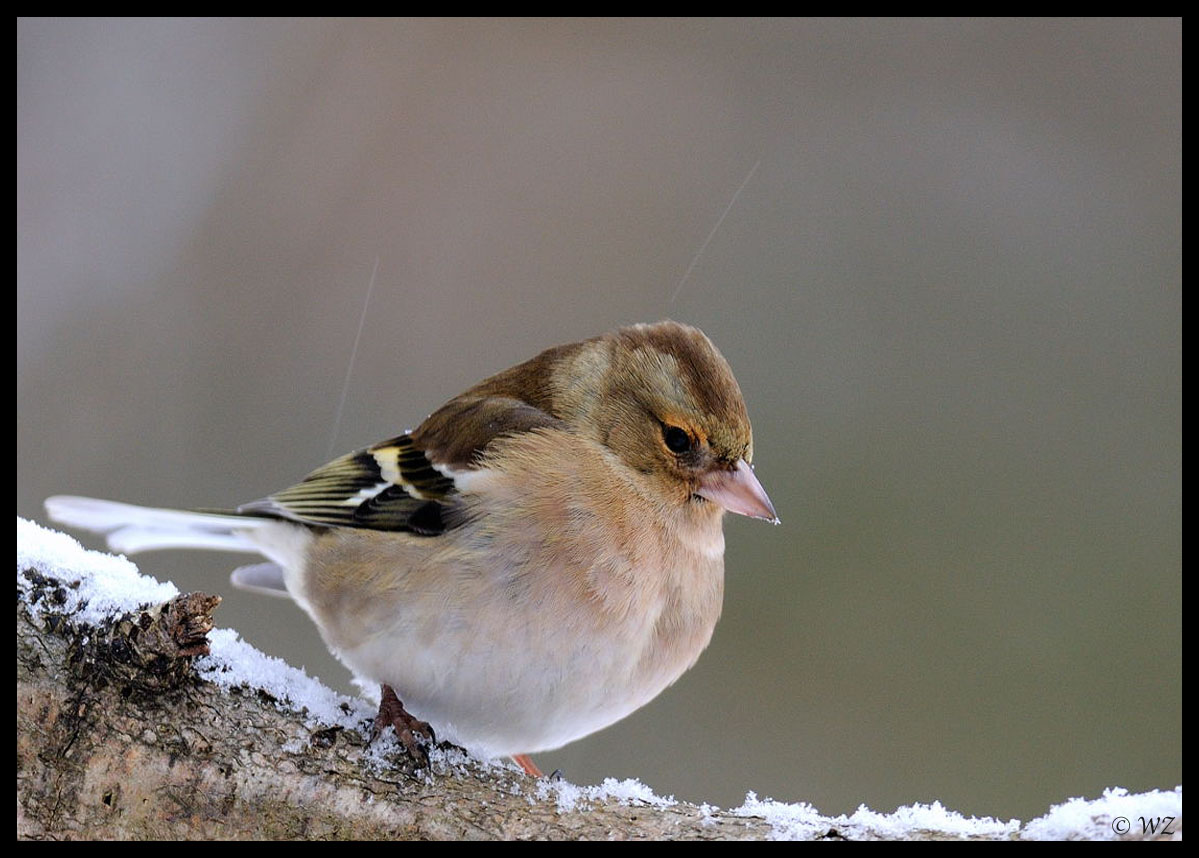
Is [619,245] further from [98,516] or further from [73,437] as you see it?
[98,516]

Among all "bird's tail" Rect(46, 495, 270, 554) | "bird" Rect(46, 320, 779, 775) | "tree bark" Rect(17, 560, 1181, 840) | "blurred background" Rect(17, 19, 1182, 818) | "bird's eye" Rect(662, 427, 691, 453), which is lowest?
"tree bark" Rect(17, 560, 1181, 840)

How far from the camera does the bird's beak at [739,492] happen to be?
2990 millimetres

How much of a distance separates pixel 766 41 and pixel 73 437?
4810 millimetres

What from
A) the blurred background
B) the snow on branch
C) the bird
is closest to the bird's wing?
the bird

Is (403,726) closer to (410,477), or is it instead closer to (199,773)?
(199,773)

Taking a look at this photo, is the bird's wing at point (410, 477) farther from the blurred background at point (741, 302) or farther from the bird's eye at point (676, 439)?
the blurred background at point (741, 302)

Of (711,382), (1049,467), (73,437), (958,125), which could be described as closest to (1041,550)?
(1049,467)

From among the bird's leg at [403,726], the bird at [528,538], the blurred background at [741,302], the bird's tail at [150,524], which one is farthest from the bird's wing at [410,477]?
the blurred background at [741,302]

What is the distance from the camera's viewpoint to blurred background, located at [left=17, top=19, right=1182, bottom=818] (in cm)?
535

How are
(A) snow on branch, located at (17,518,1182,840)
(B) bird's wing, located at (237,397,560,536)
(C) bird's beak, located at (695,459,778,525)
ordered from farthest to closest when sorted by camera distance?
1. (B) bird's wing, located at (237,397,560,536)
2. (C) bird's beak, located at (695,459,778,525)
3. (A) snow on branch, located at (17,518,1182,840)

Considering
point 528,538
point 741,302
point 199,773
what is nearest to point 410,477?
point 528,538

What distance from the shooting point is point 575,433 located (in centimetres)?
326

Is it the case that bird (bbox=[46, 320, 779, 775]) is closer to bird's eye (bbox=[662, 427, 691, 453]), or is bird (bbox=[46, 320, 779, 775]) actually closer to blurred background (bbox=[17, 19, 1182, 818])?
bird's eye (bbox=[662, 427, 691, 453])

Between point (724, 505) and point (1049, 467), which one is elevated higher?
point (1049, 467)
